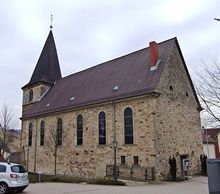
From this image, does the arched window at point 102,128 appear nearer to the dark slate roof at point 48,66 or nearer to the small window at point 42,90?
the small window at point 42,90

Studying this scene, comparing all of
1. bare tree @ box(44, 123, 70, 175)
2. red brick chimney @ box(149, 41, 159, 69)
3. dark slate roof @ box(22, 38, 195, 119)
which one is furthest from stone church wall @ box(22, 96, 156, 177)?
red brick chimney @ box(149, 41, 159, 69)

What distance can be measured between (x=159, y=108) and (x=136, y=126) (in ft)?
7.32

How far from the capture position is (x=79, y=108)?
24812 millimetres

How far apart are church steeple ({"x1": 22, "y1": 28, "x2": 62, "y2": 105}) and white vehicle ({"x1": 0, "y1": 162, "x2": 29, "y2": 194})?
2226cm

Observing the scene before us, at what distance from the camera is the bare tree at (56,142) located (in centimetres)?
2598

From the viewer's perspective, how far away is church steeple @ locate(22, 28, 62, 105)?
1350 inches

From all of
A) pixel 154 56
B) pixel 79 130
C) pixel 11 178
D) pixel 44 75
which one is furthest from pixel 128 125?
pixel 44 75

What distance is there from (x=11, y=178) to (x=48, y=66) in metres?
26.1

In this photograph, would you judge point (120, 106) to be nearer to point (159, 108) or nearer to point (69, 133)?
point (159, 108)

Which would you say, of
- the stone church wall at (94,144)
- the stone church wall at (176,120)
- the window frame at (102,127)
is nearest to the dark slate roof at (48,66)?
the stone church wall at (94,144)

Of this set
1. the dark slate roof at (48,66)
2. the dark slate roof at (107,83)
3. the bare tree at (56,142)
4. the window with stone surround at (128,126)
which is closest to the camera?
the window with stone surround at (128,126)

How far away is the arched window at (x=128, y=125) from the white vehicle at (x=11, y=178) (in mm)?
9770

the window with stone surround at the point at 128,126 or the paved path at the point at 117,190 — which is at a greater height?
the window with stone surround at the point at 128,126

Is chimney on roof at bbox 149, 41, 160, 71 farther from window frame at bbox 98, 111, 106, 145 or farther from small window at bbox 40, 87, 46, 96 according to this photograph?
small window at bbox 40, 87, 46, 96
